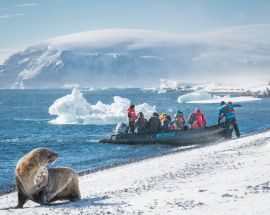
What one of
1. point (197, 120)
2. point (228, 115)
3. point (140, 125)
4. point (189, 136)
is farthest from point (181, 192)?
point (140, 125)

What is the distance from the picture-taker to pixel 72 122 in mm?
47469

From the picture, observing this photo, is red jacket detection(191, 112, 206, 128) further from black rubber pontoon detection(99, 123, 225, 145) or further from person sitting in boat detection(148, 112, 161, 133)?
person sitting in boat detection(148, 112, 161, 133)

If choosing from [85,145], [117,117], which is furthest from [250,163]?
[117,117]

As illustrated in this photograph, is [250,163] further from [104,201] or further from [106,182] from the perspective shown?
[104,201]

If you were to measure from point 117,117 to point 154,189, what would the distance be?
1365 inches

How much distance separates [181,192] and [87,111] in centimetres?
3894

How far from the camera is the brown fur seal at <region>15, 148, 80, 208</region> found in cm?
993

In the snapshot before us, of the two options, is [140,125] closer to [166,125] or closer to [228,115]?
[166,125]

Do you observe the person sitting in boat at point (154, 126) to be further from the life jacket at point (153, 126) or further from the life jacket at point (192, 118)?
the life jacket at point (192, 118)

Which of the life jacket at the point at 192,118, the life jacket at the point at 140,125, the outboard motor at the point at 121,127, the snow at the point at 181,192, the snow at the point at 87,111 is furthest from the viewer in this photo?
the snow at the point at 87,111

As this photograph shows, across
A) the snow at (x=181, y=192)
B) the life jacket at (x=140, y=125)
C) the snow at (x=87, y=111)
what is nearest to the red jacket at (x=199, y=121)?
the life jacket at (x=140, y=125)

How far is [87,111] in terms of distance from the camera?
48.7 metres

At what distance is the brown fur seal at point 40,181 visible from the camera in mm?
9930

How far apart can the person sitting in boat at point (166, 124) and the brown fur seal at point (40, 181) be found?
17.1 meters
